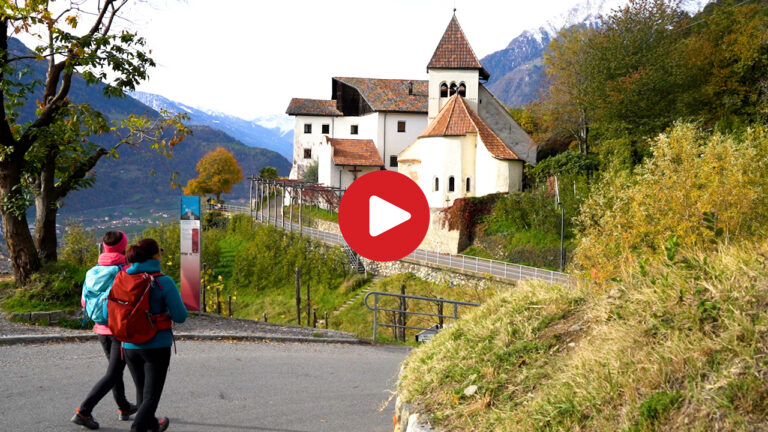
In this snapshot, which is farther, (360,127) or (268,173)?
(360,127)

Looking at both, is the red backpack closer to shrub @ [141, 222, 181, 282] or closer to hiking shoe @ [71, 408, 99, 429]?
hiking shoe @ [71, 408, 99, 429]

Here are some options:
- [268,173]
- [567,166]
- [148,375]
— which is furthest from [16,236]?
[268,173]

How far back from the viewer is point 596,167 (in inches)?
1586

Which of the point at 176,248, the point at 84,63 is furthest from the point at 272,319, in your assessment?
the point at 84,63

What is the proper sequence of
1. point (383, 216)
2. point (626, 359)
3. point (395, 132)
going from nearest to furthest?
point (626, 359) < point (383, 216) < point (395, 132)

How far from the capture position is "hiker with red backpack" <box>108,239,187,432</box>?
17.8 feet

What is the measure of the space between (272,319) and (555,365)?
33538 millimetres

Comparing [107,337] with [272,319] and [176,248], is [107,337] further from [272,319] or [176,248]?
[176,248]

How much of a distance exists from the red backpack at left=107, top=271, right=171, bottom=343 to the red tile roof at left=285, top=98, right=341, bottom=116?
6926cm

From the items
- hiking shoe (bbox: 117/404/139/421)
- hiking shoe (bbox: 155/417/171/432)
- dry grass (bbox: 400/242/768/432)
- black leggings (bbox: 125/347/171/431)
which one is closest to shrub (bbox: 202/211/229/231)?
hiking shoe (bbox: 117/404/139/421)

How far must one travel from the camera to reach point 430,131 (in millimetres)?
47938

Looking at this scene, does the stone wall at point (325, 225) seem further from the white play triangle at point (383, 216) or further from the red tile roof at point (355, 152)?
the white play triangle at point (383, 216)

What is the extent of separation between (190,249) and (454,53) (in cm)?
4630

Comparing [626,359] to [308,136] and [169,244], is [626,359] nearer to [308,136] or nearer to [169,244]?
[169,244]
